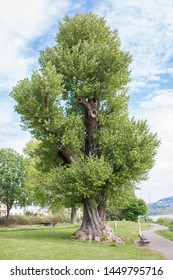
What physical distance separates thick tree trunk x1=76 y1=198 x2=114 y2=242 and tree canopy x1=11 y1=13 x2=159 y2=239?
0.07m

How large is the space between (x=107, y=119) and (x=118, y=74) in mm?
3710

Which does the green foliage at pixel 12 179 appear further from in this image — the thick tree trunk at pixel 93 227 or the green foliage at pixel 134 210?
the thick tree trunk at pixel 93 227

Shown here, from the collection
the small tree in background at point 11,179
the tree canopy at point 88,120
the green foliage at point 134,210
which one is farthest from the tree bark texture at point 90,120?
the green foliage at point 134,210

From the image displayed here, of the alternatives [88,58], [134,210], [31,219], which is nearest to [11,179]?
[31,219]

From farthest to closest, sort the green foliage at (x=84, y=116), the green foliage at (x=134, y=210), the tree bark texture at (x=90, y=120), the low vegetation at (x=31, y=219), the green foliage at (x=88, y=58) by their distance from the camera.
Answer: the green foliage at (x=134, y=210)
the low vegetation at (x=31, y=219)
the tree bark texture at (x=90, y=120)
the green foliage at (x=88, y=58)
the green foliage at (x=84, y=116)

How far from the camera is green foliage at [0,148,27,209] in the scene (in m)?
58.7

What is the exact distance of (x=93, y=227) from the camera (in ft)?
80.6

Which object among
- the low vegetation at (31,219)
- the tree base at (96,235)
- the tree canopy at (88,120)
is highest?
the tree canopy at (88,120)

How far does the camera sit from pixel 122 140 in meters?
24.1

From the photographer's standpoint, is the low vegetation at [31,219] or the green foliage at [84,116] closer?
the green foliage at [84,116]

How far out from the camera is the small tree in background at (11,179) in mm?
58672

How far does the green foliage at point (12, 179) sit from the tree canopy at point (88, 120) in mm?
32233
